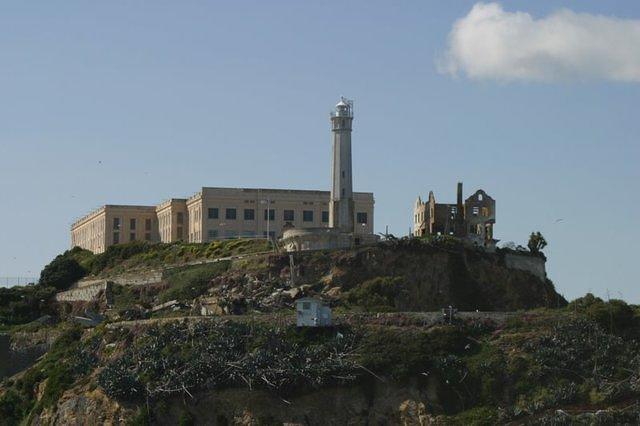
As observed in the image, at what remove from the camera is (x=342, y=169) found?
380ft

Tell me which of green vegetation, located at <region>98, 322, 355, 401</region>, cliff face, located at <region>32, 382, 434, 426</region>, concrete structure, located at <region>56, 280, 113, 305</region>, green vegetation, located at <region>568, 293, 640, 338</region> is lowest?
cliff face, located at <region>32, 382, 434, 426</region>

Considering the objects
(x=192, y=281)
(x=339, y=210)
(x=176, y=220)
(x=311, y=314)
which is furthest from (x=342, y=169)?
(x=176, y=220)

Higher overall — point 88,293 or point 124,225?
point 124,225

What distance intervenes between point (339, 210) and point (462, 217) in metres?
8.66

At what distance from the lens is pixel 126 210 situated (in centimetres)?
15462

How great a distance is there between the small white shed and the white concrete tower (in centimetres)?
2083

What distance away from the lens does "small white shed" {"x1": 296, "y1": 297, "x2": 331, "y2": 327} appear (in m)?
94.6

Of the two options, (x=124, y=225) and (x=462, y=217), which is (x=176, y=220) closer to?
(x=124, y=225)

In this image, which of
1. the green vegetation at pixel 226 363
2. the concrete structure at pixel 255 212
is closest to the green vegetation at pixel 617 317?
the green vegetation at pixel 226 363

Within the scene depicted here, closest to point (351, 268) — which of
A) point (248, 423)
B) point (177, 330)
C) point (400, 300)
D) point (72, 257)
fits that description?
point (400, 300)

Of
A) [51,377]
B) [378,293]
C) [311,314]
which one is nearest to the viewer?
[311,314]

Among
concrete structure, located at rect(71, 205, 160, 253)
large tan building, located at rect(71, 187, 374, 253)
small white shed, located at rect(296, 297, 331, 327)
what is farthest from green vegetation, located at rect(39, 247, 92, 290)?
small white shed, located at rect(296, 297, 331, 327)

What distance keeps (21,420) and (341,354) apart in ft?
75.9

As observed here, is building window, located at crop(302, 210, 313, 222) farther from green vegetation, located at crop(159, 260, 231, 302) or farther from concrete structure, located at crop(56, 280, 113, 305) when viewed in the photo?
green vegetation, located at crop(159, 260, 231, 302)
